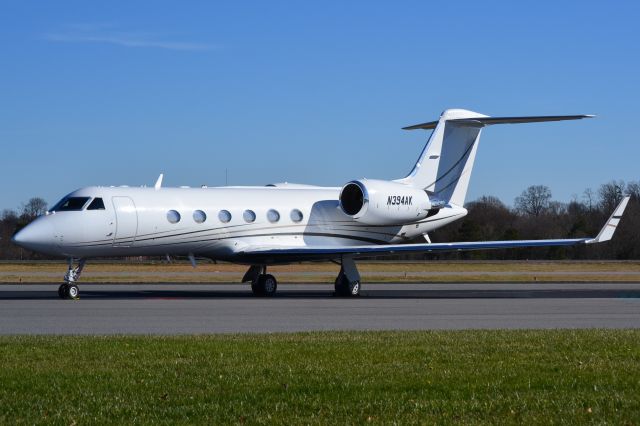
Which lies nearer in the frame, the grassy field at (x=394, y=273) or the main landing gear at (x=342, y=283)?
the main landing gear at (x=342, y=283)

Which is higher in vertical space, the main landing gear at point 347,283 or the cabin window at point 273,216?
the cabin window at point 273,216

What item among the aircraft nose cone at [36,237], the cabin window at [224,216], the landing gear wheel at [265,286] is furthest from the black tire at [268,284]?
the aircraft nose cone at [36,237]

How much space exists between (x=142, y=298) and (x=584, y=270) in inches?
1310

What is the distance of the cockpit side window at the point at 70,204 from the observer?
28.1 metres

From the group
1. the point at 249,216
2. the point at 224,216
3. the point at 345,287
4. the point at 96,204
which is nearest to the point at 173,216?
the point at 224,216

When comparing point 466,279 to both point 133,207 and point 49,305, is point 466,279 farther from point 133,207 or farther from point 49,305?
point 49,305

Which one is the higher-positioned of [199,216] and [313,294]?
[199,216]

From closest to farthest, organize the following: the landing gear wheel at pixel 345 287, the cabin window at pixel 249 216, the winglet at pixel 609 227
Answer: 1. the winglet at pixel 609 227
2. the landing gear wheel at pixel 345 287
3. the cabin window at pixel 249 216

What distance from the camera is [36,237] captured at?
27.0 m

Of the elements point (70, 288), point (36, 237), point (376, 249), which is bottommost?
point (70, 288)

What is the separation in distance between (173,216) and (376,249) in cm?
590

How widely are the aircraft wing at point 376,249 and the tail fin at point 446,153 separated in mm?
4733

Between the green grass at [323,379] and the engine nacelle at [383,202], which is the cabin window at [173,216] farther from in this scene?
the green grass at [323,379]

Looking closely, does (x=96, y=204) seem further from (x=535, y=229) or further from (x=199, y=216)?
(x=535, y=229)
